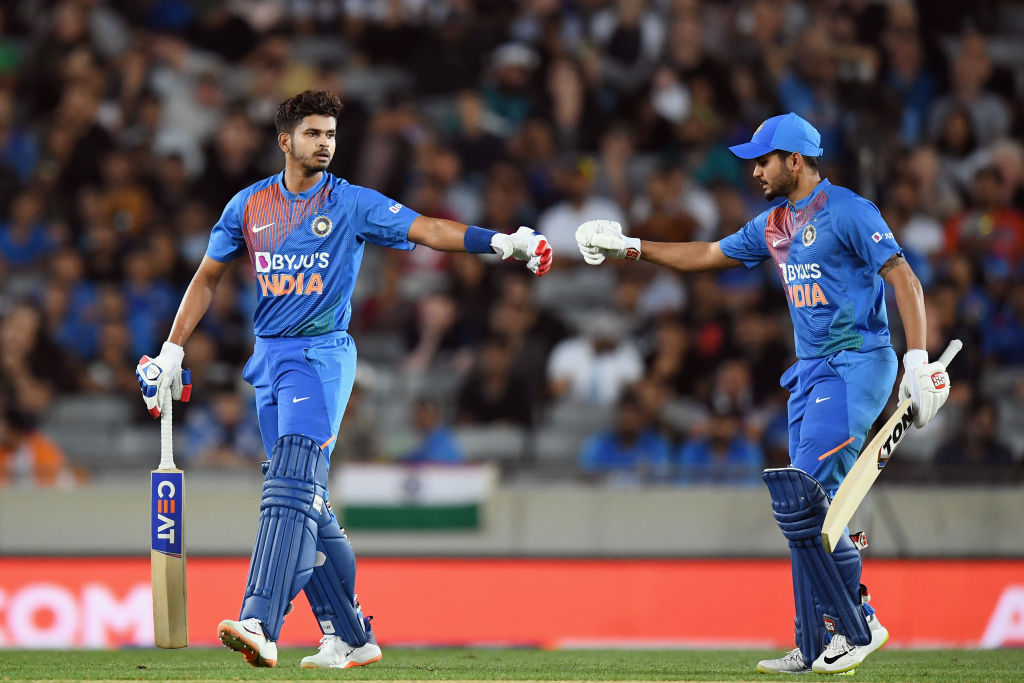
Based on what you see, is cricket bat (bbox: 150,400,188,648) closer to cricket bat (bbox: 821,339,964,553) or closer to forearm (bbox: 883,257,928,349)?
cricket bat (bbox: 821,339,964,553)

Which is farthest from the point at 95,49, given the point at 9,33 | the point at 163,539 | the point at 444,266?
the point at 163,539

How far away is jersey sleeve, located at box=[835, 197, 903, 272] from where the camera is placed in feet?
22.4

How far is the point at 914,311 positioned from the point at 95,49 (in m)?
11.4

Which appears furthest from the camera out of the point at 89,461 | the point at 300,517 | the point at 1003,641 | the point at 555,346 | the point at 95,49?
the point at 95,49

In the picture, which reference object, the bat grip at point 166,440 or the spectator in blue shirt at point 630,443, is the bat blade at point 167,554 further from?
the spectator in blue shirt at point 630,443

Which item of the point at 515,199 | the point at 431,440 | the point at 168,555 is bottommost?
the point at 168,555

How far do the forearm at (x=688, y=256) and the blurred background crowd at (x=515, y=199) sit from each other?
11.6 ft

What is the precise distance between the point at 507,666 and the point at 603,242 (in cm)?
220

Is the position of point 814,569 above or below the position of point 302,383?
below

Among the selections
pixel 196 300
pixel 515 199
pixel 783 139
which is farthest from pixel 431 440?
pixel 783 139

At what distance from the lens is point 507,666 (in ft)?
24.2

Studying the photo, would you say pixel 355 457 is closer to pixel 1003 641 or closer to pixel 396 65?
pixel 1003 641

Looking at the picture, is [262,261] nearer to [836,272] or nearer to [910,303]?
[836,272]

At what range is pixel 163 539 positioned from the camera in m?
6.84
